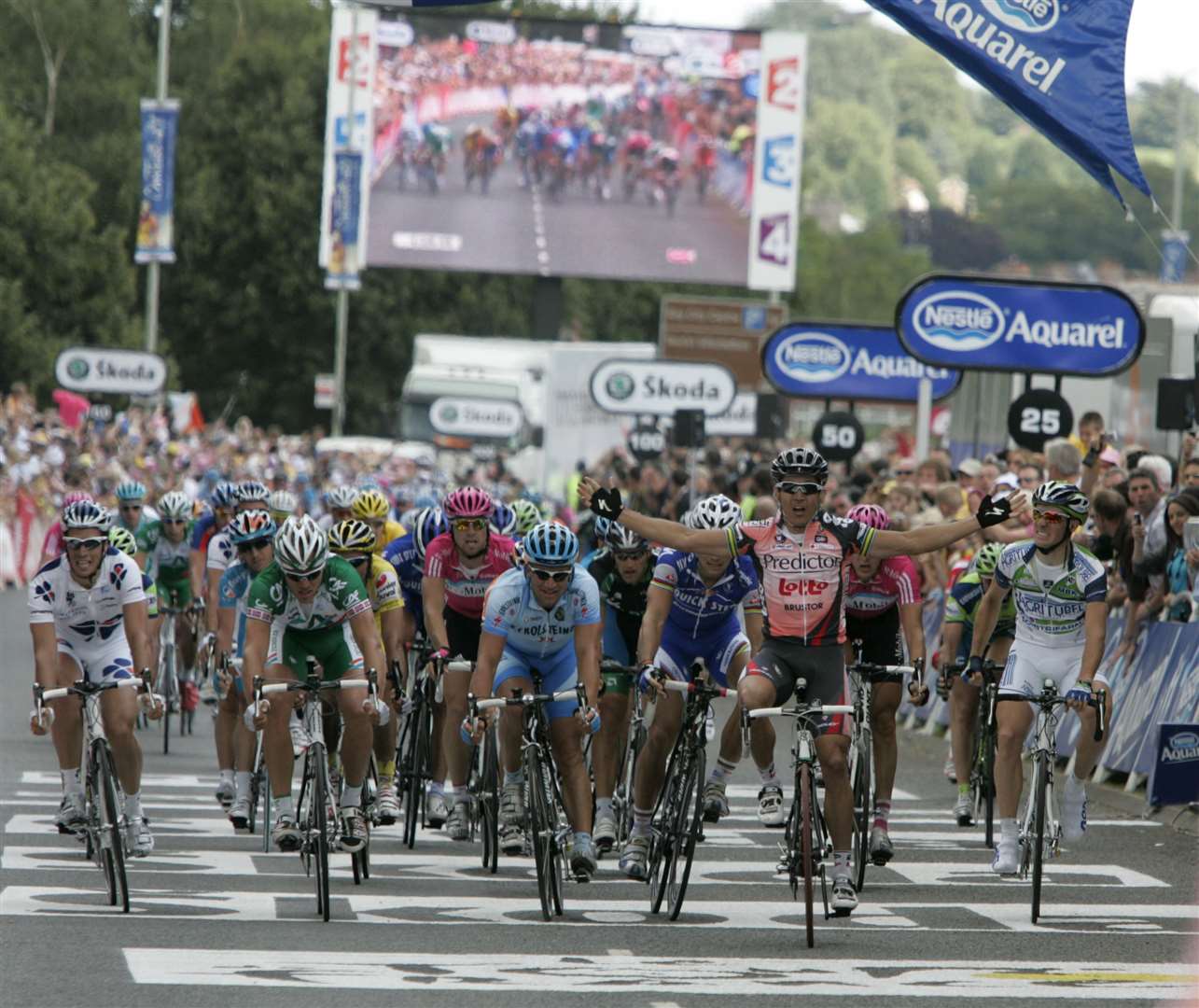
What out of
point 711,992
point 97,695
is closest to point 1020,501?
point 711,992

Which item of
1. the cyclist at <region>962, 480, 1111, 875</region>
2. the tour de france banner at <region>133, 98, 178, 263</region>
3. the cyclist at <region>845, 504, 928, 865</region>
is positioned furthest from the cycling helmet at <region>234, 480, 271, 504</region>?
the tour de france banner at <region>133, 98, 178, 263</region>

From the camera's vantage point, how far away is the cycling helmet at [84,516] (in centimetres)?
1252

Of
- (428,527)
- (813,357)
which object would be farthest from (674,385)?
(428,527)

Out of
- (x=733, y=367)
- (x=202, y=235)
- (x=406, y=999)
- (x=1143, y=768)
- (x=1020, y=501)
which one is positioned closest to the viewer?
(x=406, y=999)

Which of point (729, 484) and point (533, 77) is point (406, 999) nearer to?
point (729, 484)

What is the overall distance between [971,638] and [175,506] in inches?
266

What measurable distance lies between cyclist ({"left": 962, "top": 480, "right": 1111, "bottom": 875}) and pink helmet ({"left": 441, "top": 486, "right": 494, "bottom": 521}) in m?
2.74

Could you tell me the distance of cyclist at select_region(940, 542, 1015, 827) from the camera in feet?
50.1

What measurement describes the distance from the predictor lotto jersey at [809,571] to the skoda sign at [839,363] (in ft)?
58.8

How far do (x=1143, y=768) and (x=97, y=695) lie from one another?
737 centimetres

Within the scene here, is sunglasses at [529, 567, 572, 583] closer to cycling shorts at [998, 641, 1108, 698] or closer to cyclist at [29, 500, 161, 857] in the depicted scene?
cyclist at [29, 500, 161, 857]

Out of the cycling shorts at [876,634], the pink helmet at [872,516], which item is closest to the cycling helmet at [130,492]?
the cycling shorts at [876,634]

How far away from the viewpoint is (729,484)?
32719 mm

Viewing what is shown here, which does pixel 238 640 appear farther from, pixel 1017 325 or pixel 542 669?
pixel 1017 325
